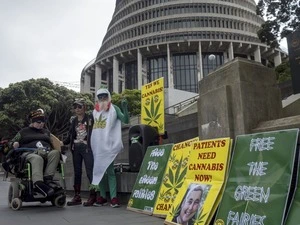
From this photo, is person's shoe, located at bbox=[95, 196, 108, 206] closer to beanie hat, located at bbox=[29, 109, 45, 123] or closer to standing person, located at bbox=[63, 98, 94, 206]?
standing person, located at bbox=[63, 98, 94, 206]

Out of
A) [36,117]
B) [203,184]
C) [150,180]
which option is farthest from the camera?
[36,117]

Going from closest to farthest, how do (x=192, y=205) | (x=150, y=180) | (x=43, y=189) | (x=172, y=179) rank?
(x=192, y=205), (x=172, y=179), (x=150, y=180), (x=43, y=189)

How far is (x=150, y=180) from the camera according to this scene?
5.31m

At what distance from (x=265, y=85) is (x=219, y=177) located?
1.89 m

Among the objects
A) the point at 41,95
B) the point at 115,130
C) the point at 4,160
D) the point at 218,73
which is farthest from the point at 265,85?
the point at 41,95

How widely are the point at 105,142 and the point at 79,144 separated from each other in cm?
65

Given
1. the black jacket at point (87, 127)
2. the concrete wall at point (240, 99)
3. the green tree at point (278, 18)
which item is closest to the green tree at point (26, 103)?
the green tree at point (278, 18)

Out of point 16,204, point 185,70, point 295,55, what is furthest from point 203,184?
point 185,70

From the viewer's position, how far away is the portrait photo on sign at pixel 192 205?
3.64 m

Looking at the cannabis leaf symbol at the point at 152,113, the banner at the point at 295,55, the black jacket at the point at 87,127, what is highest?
the banner at the point at 295,55

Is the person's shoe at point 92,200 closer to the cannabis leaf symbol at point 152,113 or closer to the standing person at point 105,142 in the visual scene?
the standing person at point 105,142

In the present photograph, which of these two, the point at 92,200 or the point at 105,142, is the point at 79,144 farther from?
the point at 92,200

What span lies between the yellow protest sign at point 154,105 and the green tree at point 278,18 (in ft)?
58.6

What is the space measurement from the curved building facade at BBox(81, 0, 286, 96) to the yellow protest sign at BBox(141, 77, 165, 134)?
196 ft
